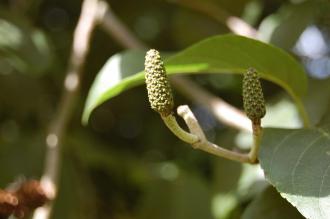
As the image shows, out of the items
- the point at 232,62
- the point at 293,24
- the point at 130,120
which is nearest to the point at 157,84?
the point at 232,62

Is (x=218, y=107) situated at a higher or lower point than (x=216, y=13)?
lower

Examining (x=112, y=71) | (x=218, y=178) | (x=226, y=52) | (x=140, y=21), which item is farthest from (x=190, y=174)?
(x=226, y=52)

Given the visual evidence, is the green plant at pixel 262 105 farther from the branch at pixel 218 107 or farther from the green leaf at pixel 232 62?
the branch at pixel 218 107

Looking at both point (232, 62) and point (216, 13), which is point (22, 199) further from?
point (216, 13)

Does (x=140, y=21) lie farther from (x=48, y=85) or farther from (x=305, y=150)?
(x=305, y=150)

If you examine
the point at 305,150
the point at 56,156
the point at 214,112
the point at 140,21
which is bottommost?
the point at 305,150

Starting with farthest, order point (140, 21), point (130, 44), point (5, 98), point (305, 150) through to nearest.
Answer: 1. point (140, 21)
2. point (5, 98)
3. point (130, 44)
4. point (305, 150)
